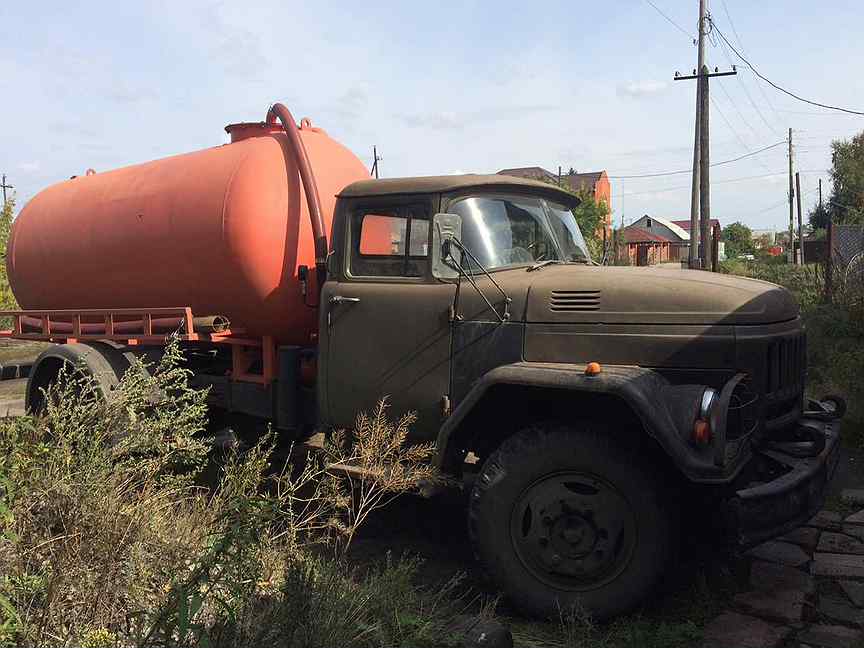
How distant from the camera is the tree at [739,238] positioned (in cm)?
7694

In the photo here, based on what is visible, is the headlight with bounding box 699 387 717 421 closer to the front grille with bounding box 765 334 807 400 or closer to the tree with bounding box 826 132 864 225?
the front grille with bounding box 765 334 807 400

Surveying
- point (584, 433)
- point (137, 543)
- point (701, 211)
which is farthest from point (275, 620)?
point (701, 211)

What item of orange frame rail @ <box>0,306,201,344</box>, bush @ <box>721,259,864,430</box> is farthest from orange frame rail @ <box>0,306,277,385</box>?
bush @ <box>721,259,864,430</box>

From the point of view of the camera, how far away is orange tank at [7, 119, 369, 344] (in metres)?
4.96

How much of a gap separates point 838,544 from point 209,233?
4.44 m

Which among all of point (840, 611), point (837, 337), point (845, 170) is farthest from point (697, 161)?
point (845, 170)

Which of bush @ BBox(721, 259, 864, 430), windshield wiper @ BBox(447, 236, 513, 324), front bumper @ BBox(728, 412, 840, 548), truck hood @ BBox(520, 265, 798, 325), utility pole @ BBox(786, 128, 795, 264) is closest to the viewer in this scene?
front bumper @ BBox(728, 412, 840, 548)

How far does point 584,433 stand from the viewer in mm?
3615

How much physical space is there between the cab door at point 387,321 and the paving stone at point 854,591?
230 cm

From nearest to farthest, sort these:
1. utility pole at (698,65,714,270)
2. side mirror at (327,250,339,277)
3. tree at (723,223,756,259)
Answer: side mirror at (327,250,339,277)
utility pole at (698,65,714,270)
tree at (723,223,756,259)

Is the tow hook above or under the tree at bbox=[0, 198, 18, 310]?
under

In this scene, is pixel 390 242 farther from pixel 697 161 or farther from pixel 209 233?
pixel 697 161

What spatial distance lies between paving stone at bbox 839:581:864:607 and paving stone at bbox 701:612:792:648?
0.58 meters

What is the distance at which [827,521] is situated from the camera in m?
4.93
